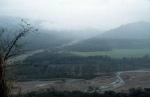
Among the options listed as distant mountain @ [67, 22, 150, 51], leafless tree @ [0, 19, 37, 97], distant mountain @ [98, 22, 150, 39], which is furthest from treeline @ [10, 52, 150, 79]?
distant mountain @ [98, 22, 150, 39]

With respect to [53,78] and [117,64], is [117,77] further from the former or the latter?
[117,64]

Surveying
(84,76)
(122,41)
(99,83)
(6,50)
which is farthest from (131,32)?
(6,50)

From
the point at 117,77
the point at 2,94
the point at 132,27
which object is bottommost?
the point at 117,77

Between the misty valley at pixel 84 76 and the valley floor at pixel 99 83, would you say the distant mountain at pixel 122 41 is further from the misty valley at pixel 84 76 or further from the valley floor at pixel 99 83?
the valley floor at pixel 99 83

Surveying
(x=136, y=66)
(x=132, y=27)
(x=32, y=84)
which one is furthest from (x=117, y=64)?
(x=132, y=27)

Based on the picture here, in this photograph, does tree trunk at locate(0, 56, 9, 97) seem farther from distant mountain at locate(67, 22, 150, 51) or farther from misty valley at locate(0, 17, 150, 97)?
distant mountain at locate(67, 22, 150, 51)
